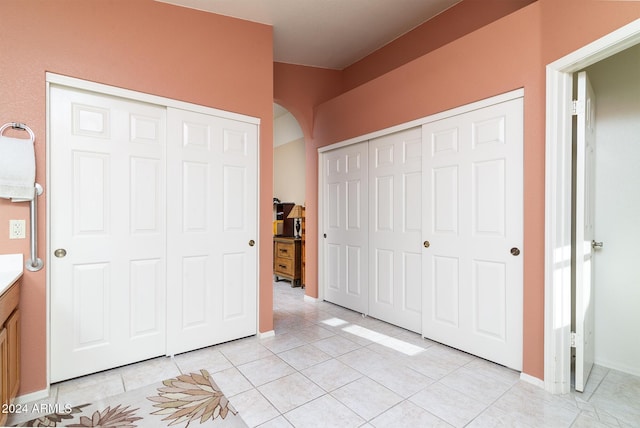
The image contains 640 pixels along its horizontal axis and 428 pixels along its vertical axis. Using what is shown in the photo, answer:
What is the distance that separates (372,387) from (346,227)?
82.0 inches

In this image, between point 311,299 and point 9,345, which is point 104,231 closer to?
point 9,345

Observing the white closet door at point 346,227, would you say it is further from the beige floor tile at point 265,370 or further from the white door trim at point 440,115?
the beige floor tile at point 265,370

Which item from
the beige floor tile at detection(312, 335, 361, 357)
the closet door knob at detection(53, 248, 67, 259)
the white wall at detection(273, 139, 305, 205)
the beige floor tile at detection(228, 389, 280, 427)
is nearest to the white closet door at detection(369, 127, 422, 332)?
the beige floor tile at detection(312, 335, 361, 357)

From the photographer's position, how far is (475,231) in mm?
2613

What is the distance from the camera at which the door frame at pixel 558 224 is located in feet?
6.84

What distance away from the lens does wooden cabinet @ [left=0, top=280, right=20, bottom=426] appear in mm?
1601

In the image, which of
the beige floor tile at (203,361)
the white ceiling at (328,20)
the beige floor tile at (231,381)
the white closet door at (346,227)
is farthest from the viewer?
the white closet door at (346,227)

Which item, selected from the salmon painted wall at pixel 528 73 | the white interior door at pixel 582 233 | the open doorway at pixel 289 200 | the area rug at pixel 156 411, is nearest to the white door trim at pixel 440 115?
the salmon painted wall at pixel 528 73

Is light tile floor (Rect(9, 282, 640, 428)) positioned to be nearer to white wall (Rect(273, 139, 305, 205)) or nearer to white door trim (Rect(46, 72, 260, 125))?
white door trim (Rect(46, 72, 260, 125))

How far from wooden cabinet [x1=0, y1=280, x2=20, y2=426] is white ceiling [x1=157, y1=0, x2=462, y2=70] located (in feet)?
7.90

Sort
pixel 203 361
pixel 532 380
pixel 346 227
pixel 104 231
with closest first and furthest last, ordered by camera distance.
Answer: pixel 532 380 → pixel 104 231 → pixel 203 361 → pixel 346 227

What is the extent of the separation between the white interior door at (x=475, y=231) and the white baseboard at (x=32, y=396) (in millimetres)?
2967

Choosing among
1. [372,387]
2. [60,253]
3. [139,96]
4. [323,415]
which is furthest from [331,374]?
[139,96]

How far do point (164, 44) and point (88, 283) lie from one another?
1.97 m
